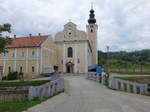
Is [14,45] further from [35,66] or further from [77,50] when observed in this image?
[77,50]

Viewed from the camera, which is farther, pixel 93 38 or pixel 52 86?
pixel 93 38

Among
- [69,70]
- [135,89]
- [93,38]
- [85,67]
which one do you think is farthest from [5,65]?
[135,89]

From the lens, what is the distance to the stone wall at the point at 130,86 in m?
11.5

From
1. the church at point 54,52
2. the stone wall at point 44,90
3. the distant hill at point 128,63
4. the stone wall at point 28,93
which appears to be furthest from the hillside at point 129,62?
the stone wall at point 28,93

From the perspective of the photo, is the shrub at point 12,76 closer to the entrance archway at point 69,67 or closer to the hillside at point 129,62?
the entrance archway at point 69,67

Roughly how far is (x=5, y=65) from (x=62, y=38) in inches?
646

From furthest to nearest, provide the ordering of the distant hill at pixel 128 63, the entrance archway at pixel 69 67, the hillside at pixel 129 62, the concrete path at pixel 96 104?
1. the entrance archway at pixel 69 67
2. the hillside at pixel 129 62
3. the distant hill at pixel 128 63
4. the concrete path at pixel 96 104

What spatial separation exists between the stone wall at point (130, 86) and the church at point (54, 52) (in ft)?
76.0

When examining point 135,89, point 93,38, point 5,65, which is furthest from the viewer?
point 93,38

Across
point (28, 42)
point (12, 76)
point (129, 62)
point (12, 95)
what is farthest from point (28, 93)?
point (129, 62)

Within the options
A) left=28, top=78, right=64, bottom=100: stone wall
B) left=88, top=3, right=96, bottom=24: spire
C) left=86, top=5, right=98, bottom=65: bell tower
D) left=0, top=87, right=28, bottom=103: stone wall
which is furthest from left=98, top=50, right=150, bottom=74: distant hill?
left=0, top=87, right=28, bottom=103: stone wall

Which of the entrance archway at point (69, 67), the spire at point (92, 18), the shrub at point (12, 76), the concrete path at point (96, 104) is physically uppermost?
the spire at point (92, 18)

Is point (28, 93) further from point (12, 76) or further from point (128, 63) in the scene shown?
point (128, 63)

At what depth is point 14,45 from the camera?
1469 inches
